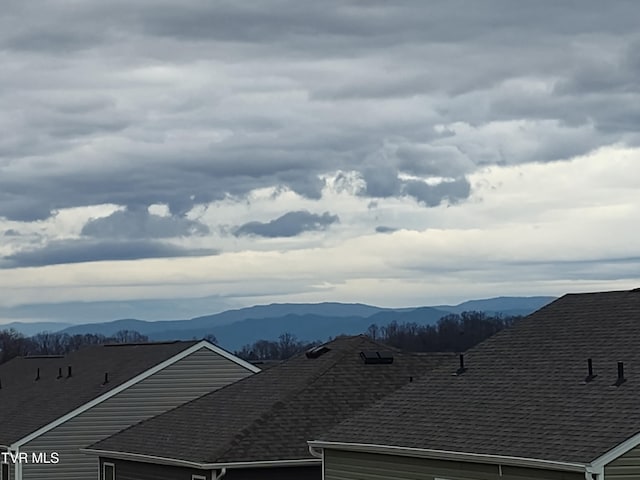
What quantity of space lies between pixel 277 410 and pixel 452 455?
1013 centimetres

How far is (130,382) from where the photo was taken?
4203 cm

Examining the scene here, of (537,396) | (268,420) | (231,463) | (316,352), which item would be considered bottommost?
(231,463)

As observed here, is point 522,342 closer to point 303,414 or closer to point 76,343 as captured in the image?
point 303,414

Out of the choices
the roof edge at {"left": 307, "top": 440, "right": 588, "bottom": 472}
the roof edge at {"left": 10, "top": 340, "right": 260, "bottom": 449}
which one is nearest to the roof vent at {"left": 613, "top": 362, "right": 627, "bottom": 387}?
the roof edge at {"left": 307, "top": 440, "right": 588, "bottom": 472}

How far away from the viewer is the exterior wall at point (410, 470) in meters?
22.4

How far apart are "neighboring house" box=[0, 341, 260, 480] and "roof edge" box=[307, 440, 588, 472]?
13.9 meters

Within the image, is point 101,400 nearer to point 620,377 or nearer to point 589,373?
point 589,373

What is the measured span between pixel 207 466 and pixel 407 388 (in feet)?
17.1

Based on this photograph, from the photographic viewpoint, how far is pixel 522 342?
28484 mm

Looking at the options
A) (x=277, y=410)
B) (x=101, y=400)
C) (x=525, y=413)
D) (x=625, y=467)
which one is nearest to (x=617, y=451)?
(x=625, y=467)

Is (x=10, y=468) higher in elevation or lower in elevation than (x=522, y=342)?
lower

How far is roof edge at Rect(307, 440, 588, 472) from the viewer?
21219mm

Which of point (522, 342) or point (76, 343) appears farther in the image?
point (76, 343)

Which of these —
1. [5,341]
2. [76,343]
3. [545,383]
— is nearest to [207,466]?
[545,383]
